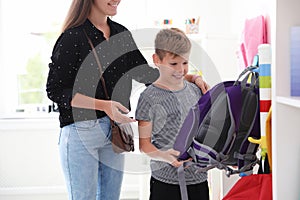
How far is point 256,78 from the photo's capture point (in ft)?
4.28

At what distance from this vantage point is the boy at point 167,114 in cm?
140

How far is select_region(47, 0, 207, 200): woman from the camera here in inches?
55.4

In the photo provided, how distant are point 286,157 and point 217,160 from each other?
273mm

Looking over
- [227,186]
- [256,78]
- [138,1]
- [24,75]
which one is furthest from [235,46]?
[24,75]

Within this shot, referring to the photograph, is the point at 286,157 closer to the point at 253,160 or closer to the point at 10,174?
the point at 253,160

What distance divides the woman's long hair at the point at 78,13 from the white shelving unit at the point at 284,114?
0.66 m

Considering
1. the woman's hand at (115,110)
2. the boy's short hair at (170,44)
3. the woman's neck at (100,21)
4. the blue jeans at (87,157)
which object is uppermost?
the woman's neck at (100,21)

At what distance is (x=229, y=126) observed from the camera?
127 cm

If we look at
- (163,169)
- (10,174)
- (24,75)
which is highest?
(24,75)

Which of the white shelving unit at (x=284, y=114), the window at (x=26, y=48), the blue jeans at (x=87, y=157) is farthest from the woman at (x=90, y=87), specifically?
the window at (x=26, y=48)

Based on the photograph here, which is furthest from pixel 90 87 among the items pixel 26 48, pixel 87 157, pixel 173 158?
pixel 26 48

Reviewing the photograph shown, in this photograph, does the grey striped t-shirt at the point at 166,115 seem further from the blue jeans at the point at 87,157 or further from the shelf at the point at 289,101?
the shelf at the point at 289,101

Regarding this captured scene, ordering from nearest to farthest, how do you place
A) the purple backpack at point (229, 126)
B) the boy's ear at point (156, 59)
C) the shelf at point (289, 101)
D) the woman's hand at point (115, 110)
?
the shelf at point (289, 101) → the purple backpack at point (229, 126) → the woman's hand at point (115, 110) → the boy's ear at point (156, 59)

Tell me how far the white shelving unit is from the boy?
1.31 feet
